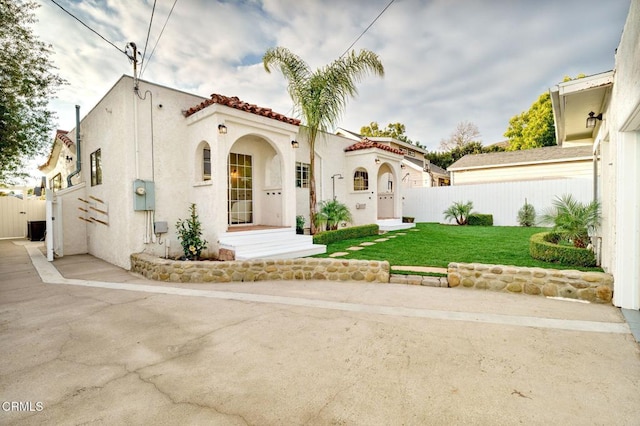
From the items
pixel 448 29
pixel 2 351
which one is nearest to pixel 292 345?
pixel 2 351

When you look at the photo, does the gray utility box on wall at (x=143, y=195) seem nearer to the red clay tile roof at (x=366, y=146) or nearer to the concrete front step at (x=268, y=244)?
the concrete front step at (x=268, y=244)

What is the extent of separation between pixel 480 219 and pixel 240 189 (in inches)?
483

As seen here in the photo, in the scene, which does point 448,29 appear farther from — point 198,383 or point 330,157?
point 198,383

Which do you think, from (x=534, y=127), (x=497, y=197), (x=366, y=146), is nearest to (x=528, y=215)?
(x=497, y=197)

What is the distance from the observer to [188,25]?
773 cm

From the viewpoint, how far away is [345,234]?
10.5 metres

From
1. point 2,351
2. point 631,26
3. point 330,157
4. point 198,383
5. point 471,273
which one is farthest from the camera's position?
point 330,157

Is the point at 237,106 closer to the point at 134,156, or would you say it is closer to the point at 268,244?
→ the point at 134,156

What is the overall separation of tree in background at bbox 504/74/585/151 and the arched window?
21055mm

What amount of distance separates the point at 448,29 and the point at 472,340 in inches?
300

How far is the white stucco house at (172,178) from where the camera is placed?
7109 millimetres

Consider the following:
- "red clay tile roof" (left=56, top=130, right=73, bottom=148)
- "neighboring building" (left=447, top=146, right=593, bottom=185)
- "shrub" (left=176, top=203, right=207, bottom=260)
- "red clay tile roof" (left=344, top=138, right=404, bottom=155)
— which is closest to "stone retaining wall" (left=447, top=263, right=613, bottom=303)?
"shrub" (left=176, top=203, right=207, bottom=260)

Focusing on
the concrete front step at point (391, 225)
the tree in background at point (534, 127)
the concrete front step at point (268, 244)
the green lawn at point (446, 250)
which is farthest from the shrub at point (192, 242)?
the tree in background at point (534, 127)

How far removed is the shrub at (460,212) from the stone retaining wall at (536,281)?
34.9 feet
